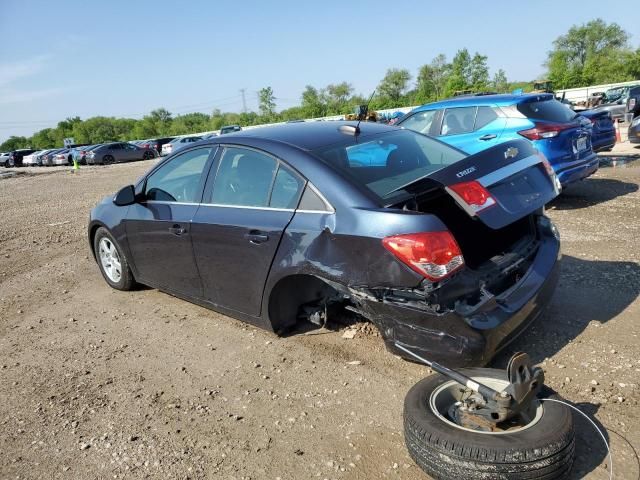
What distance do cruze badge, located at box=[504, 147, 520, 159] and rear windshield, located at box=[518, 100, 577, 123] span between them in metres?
4.34

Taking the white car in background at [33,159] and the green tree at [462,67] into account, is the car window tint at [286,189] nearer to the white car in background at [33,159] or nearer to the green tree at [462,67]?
the white car in background at [33,159]

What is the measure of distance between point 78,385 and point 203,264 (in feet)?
4.00

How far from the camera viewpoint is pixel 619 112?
62.0ft

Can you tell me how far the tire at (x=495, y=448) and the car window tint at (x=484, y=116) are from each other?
5.85 meters

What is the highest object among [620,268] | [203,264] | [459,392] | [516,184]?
[516,184]

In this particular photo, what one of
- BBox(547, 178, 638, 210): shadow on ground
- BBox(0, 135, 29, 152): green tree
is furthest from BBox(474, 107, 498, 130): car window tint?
BBox(0, 135, 29, 152): green tree

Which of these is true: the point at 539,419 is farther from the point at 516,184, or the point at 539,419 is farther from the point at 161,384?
the point at 161,384

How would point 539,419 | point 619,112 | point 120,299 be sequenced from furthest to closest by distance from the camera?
point 619,112 < point 120,299 < point 539,419

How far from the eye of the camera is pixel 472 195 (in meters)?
2.79

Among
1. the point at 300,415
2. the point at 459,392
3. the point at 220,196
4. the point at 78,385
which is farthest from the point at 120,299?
the point at 459,392

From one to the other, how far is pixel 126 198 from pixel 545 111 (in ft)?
19.1

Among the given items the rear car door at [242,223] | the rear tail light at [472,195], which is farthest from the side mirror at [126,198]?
the rear tail light at [472,195]

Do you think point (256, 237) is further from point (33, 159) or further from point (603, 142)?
point (33, 159)

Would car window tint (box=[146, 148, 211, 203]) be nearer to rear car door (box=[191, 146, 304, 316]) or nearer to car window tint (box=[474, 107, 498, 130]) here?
rear car door (box=[191, 146, 304, 316])
